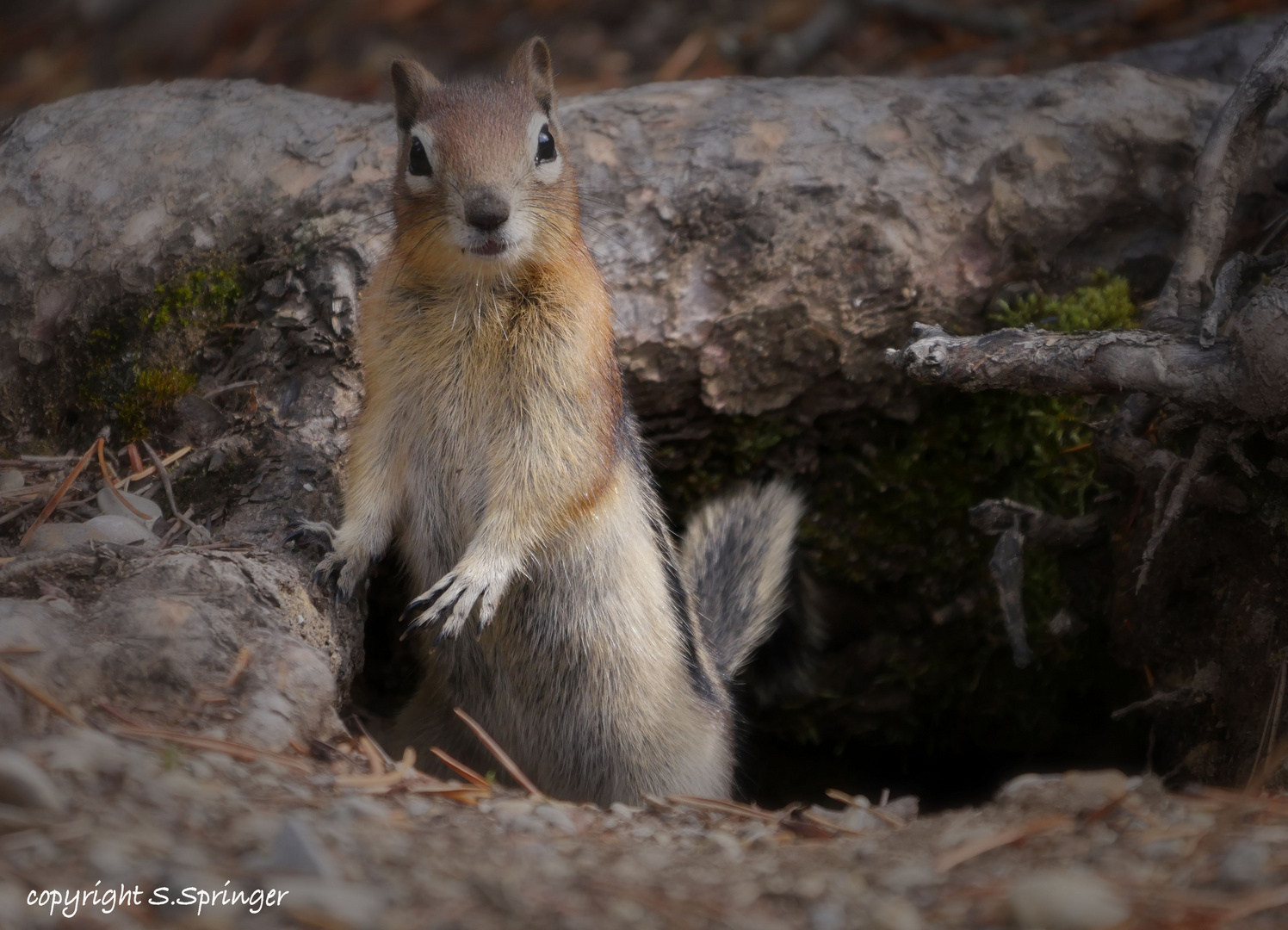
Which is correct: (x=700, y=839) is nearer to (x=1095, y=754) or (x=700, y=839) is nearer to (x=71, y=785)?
(x=71, y=785)

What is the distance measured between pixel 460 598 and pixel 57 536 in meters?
1.16

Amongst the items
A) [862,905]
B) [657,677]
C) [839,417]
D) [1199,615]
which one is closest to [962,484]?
[839,417]

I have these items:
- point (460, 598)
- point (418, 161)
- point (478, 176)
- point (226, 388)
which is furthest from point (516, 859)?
point (226, 388)

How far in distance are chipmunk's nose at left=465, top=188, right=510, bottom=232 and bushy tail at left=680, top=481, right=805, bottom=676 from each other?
1.68m

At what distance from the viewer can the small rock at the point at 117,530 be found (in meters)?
2.99

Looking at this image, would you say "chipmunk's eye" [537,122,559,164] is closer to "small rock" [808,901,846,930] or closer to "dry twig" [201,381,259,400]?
"dry twig" [201,381,259,400]

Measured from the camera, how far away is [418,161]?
9.61 ft

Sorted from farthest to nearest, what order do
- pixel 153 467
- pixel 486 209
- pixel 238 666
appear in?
pixel 153 467 < pixel 486 209 < pixel 238 666

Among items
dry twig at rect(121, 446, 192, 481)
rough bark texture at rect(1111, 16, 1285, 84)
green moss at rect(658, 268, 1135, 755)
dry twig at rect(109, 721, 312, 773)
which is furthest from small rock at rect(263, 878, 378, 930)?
rough bark texture at rect(1111, 16, 1285, 84)

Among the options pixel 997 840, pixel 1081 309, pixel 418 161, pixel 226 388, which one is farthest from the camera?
pixel 1081 309

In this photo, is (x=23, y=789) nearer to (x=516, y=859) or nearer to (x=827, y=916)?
(x=516, y=859)

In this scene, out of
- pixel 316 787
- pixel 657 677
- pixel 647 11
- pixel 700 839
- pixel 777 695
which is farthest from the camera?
pixel 647 11

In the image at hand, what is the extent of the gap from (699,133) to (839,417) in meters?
1.26

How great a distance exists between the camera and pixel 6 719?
2.00 m
